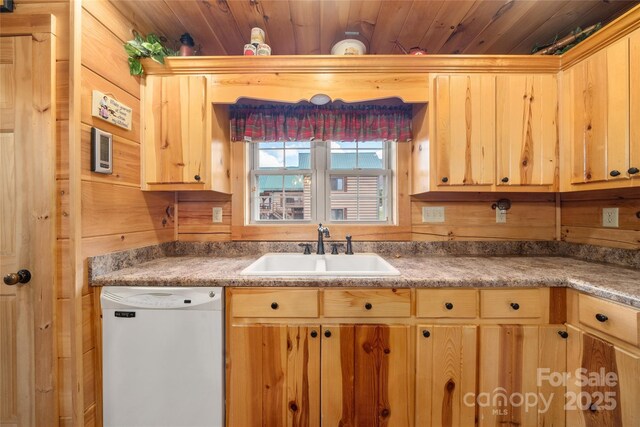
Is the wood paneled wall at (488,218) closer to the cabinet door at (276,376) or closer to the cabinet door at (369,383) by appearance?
the cabinet door at (369,383)

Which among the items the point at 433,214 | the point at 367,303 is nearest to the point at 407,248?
the point at 433,214

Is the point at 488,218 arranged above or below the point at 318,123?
below

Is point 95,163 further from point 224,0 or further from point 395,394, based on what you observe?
point 395,394

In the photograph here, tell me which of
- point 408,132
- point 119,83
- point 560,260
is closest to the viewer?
point 119,83

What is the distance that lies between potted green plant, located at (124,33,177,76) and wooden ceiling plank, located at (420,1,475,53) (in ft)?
5.39

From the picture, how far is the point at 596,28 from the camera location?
57.0 inches

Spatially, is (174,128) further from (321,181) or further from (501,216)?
(501,216)

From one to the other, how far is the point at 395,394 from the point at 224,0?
2.24m

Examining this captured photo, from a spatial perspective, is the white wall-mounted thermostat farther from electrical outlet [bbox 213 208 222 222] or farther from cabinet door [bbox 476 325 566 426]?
cabinet door [bbox 476 325 566 426]

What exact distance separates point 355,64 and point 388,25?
14.0 inches

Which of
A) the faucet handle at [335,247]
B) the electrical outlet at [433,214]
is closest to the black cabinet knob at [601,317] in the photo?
the electrical outlet at [433,214]

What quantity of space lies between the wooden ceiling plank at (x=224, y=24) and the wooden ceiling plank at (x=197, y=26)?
1.1 inches

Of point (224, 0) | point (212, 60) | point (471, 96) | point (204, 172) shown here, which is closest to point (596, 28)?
point (471, 96)

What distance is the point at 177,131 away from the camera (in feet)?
5.16
